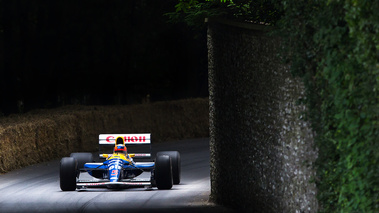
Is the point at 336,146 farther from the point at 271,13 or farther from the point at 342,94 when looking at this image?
the point at 271,13

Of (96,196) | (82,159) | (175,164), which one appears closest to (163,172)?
(175,164)

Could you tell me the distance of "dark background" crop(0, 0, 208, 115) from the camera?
44.4 m

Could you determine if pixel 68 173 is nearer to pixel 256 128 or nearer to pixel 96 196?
pixel 96 196

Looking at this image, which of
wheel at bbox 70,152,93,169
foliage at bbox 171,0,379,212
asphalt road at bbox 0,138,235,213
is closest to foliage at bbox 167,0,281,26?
asphalt road at bbox 0,138,235,213

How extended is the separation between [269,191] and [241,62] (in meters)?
2.32

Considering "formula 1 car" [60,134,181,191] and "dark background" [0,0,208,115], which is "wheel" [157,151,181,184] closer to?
"formula 1 car" [60,134,181,191]

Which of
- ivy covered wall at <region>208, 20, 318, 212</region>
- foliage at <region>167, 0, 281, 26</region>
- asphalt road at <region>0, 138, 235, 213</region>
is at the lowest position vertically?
asphalt road at <region>0, 138, 235, 213</region>

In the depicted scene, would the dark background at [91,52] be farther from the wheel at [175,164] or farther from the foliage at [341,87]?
the foliage at [341,87]

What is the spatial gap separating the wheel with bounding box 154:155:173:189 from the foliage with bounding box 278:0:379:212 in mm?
8627

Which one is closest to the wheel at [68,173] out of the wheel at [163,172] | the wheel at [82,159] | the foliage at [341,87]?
the wheel at [82,159]

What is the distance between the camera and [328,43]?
788 centimetres

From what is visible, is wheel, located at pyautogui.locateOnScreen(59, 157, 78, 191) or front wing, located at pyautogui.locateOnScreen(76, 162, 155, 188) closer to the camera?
front wing, located at pyautogui.locateOnScreen(76, 162, 155, 188)

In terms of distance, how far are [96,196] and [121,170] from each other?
88 cm

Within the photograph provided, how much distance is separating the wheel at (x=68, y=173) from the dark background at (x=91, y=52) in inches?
1021
